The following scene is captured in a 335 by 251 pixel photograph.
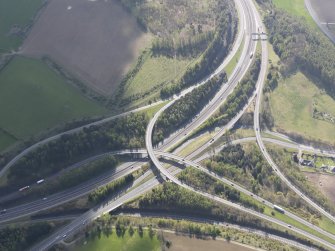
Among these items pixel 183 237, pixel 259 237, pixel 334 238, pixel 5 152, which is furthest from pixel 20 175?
pixel 334 238

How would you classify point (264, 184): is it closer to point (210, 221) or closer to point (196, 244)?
point (210, 221)

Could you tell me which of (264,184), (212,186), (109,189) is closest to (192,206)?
(212,186)

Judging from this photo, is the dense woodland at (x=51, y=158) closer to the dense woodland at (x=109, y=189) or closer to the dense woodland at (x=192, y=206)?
the dense woodland at (x=109, y=189)

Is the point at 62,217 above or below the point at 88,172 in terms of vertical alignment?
below

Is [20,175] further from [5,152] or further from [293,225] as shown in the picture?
[293,225]

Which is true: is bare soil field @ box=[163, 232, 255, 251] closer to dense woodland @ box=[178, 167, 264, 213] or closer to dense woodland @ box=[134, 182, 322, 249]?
dense woodland @ box=[134, 182, 322, 249]

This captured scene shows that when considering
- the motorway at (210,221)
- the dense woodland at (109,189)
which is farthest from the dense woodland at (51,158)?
the motorway at (210,221)

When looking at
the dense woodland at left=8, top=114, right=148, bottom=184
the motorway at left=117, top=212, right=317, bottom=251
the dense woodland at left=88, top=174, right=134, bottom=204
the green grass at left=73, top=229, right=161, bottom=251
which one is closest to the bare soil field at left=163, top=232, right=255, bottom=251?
the green grass at left=73, top=229, right=161, bottom=251
